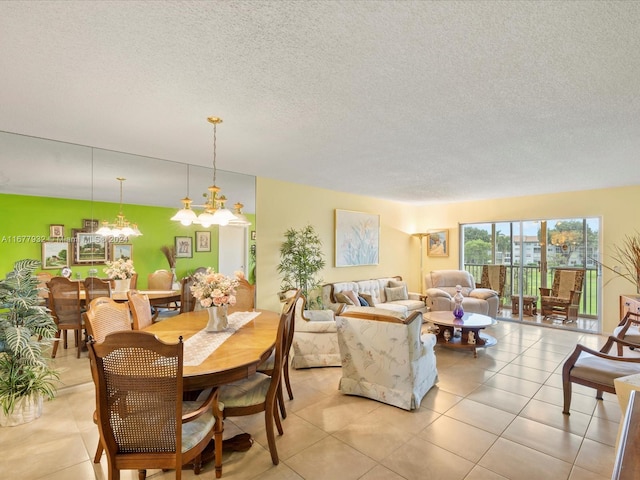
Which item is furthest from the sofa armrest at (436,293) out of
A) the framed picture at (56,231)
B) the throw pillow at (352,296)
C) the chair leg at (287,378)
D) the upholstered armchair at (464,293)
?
the framed picture at (56,231)

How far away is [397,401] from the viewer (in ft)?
9.39

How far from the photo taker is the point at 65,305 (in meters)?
3.36

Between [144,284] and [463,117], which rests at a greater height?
[463,117]

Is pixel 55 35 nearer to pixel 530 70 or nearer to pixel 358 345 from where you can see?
pixel 530 70

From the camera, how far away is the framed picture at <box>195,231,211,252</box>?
13.8 ft

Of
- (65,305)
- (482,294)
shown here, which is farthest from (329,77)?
(482,294)

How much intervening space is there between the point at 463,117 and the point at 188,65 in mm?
2027

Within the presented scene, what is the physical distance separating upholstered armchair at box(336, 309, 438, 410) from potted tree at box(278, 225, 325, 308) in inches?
76.5

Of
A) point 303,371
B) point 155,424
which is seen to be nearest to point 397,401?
point 303,371

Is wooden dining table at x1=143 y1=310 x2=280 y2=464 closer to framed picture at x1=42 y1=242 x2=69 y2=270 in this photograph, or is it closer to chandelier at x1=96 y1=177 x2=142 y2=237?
chandelier at x1=96 y1=177 x2=142 y2=237

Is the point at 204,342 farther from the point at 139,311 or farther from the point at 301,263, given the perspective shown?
the point at 301,263

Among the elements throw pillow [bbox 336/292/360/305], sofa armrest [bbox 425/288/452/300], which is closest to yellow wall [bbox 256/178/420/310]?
throw pillow [bbox 336/292/360/305]

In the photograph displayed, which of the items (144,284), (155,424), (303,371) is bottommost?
(303,371)

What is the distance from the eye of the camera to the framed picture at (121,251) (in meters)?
3.56
